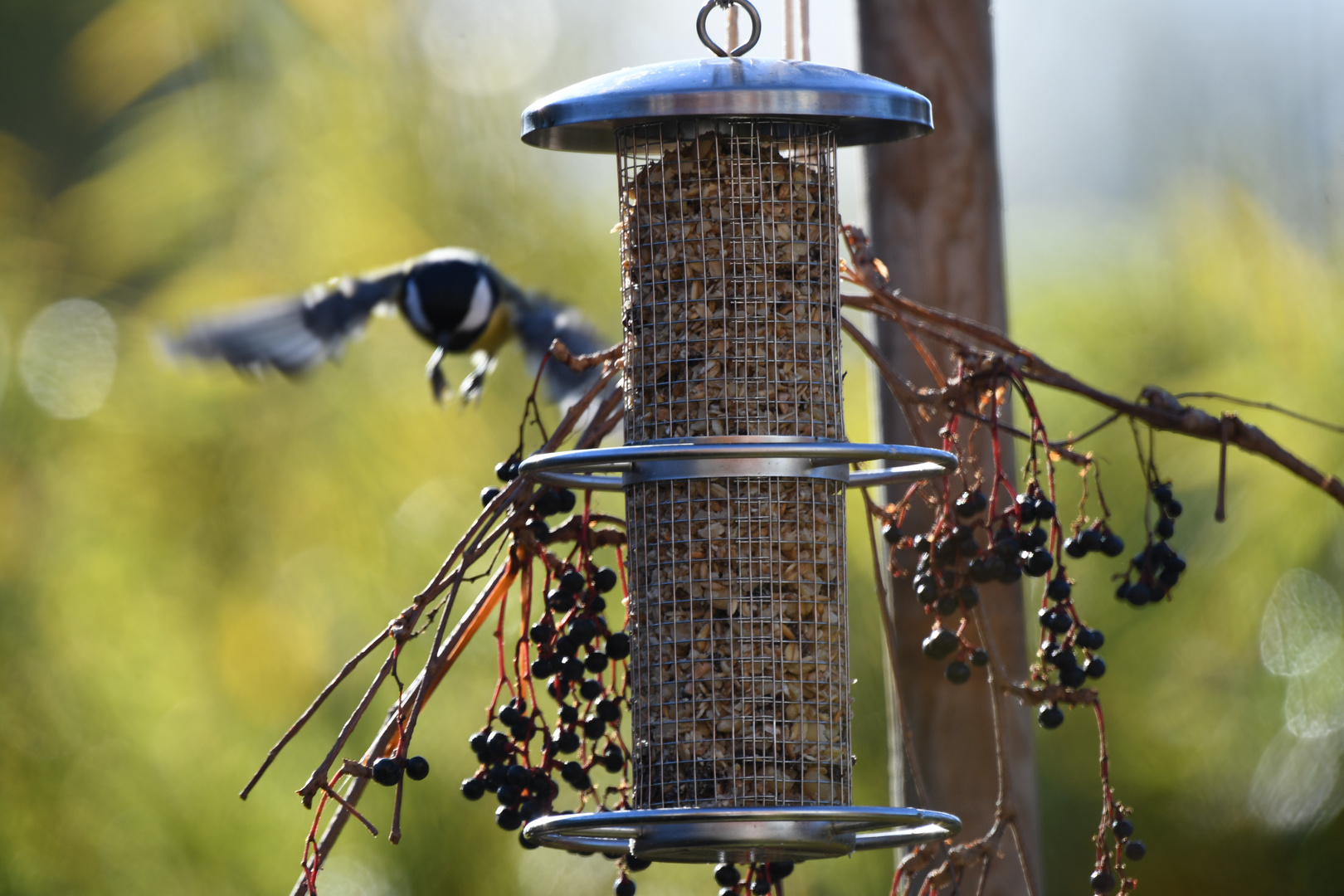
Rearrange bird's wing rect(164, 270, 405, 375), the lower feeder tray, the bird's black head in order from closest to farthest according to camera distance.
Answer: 1. the lower feeder tray
2. the bird's black head
3. bird's wing rect(164, 270, 405, 375)

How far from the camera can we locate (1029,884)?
1.34 m

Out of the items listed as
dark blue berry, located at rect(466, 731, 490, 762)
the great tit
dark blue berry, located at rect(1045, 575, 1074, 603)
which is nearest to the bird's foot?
the great tit

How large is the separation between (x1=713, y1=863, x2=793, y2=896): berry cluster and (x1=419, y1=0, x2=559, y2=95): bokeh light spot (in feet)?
12.9

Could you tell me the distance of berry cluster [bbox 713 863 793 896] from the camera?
1275mm

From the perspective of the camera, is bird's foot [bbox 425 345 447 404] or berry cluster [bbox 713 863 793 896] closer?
berry cluster [bbox 713 863 793 896]

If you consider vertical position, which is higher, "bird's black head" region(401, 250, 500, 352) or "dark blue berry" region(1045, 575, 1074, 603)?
"bird's black head" region(401, 250, 500, 352)

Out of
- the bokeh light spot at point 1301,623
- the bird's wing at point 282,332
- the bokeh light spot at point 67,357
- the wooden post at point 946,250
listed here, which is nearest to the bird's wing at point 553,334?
the bird's wing at point 282,332

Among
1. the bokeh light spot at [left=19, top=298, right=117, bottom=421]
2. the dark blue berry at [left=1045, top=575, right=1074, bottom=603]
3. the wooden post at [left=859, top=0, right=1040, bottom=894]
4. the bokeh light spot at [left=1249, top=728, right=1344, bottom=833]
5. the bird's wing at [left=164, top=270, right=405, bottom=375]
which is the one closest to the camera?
the dark blue berry at [left=1045, top=575, right=1074, bottom=603]

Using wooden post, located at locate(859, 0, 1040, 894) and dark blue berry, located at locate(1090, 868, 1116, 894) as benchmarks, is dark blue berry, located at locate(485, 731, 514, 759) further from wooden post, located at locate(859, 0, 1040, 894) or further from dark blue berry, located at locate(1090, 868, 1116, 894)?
wooden post, located at locate(859, 0, 1040, 894)

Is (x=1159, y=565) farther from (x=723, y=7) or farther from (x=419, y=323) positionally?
(x=419, y=323)

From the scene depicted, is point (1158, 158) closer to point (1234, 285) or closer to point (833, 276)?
point (1234, 285)

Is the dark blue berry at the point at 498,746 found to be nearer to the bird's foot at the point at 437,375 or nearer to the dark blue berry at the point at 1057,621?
the dark blue berry at the point at 1057,621

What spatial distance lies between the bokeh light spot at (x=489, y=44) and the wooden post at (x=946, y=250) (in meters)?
3.36

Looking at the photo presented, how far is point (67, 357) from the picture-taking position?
5.03m
